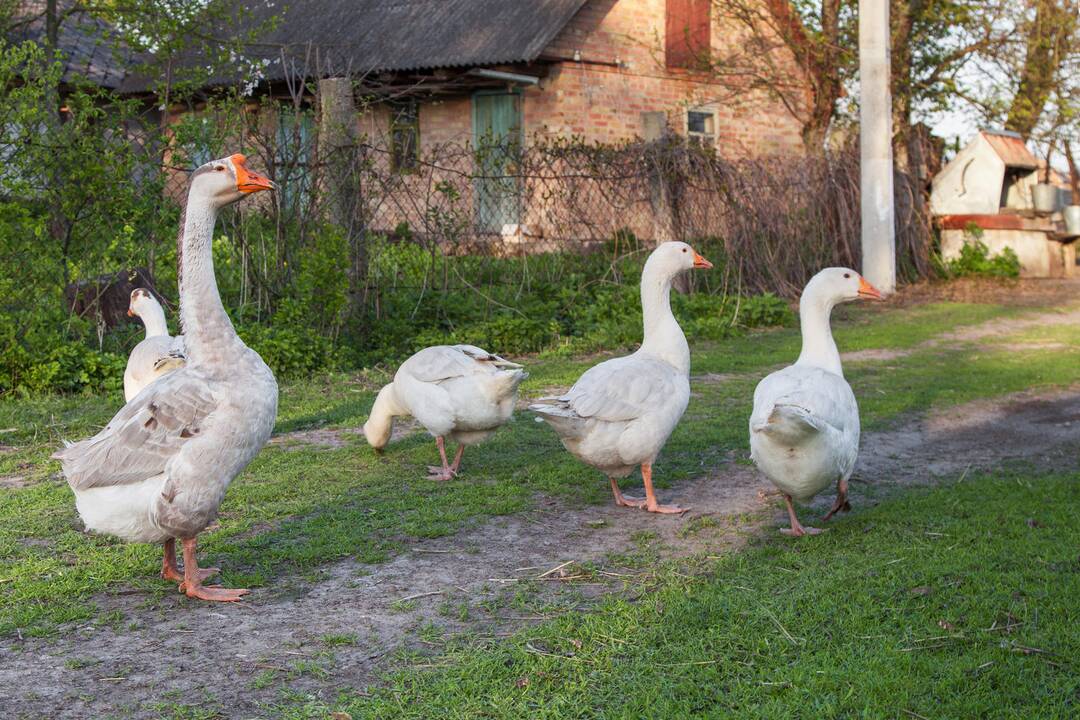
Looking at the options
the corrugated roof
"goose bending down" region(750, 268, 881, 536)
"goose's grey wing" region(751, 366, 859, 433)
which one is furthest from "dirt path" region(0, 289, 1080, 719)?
the corrugated roof

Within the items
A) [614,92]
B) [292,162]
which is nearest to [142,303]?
[292,162]

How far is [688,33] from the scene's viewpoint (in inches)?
867

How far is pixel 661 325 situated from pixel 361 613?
8.80ft

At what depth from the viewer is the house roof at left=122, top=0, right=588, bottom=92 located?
1938 centimetres

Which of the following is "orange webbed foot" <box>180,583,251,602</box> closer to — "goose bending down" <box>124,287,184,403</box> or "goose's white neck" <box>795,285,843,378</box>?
"goose bending down" <box>124,287,184,403</box>

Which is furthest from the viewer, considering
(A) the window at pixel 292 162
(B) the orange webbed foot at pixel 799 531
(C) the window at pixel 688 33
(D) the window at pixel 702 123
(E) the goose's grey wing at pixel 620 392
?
(D) the window at pixel 702 123

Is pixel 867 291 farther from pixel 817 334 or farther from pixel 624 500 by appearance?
pixel 624 500

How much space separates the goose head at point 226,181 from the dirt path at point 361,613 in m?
1.68

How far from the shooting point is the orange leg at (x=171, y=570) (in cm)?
469

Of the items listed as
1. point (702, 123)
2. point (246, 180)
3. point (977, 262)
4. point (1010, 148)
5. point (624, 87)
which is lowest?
point (977, 262)

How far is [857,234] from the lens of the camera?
53.7ft

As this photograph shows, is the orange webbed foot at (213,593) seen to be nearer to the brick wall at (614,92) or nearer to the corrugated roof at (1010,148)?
the brick wall at (614,92)

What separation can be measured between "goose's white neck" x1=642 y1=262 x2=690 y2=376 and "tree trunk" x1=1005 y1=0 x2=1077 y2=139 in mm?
17333

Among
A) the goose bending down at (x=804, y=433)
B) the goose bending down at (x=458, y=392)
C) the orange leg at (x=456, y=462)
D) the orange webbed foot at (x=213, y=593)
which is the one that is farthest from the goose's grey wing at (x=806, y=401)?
the orange webbed foot at (x=213, y=593)
